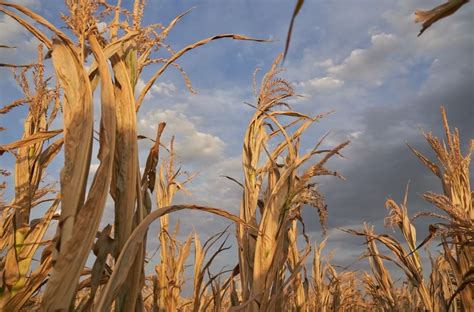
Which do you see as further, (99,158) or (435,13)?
(99,158)

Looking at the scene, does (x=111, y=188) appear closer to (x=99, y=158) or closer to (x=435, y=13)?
(x=99, y=158)

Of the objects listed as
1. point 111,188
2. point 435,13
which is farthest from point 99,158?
point 435,13

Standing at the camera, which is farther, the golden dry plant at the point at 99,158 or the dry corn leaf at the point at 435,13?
the golden dry plant at the point at 99,158

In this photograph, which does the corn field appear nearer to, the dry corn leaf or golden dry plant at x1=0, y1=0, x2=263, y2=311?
golden dry plant at x1=0, y1=0, x2=263, y2=311

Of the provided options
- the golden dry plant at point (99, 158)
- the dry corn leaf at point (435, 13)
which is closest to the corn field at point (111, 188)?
the golden dry plant at point (99, 158)

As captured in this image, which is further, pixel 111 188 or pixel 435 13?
pixel 111 188

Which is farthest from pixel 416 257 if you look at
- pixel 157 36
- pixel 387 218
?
pixel 157 36

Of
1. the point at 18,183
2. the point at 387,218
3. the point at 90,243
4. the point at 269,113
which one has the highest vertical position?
the point at 269,113

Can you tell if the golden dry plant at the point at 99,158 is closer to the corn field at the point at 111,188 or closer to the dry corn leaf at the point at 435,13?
the corn field at the point at 111,188

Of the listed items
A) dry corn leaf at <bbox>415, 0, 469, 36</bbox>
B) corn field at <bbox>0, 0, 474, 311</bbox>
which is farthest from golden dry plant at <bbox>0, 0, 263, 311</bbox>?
dry corn leaf at <bbox>415, 0, 469, 36</bbox>

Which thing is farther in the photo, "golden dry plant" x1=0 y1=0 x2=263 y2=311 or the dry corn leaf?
"golden dry plant" x1=0 y1=0 x2=263 y2=311

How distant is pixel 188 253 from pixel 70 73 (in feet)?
15.0

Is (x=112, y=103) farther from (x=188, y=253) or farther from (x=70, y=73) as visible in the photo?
(x=188, y=253)

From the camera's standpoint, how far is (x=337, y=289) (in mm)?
6625
